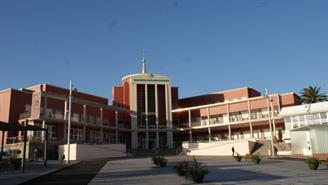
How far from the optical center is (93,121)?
53.0 metres

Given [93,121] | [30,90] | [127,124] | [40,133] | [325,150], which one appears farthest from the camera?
[127,124]

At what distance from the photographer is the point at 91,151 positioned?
1657 inches

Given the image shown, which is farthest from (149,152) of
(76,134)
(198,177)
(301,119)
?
(198,177)

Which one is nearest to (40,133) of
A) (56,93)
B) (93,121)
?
(56,93)

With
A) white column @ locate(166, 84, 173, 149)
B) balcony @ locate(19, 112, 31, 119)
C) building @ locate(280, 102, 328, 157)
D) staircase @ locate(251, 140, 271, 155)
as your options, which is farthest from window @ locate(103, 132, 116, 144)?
building @ locate(280, 102, 328, 157)

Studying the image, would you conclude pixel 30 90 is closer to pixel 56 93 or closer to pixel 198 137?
pixel 56 93

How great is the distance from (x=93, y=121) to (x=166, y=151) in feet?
41.2

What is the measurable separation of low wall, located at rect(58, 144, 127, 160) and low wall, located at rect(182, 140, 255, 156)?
34.6 feet

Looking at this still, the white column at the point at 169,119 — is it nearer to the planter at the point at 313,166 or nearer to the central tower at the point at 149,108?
the central tower at the point at 149,108

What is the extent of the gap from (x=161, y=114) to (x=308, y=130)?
31.8 metres

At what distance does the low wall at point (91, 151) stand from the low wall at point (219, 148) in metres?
10.5

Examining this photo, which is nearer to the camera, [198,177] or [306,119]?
[198,177]

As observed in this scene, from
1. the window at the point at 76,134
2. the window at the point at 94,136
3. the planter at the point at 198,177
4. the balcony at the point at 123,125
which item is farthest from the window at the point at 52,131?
the planter at the point at 198,177

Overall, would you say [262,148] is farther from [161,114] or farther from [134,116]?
[134,116]
